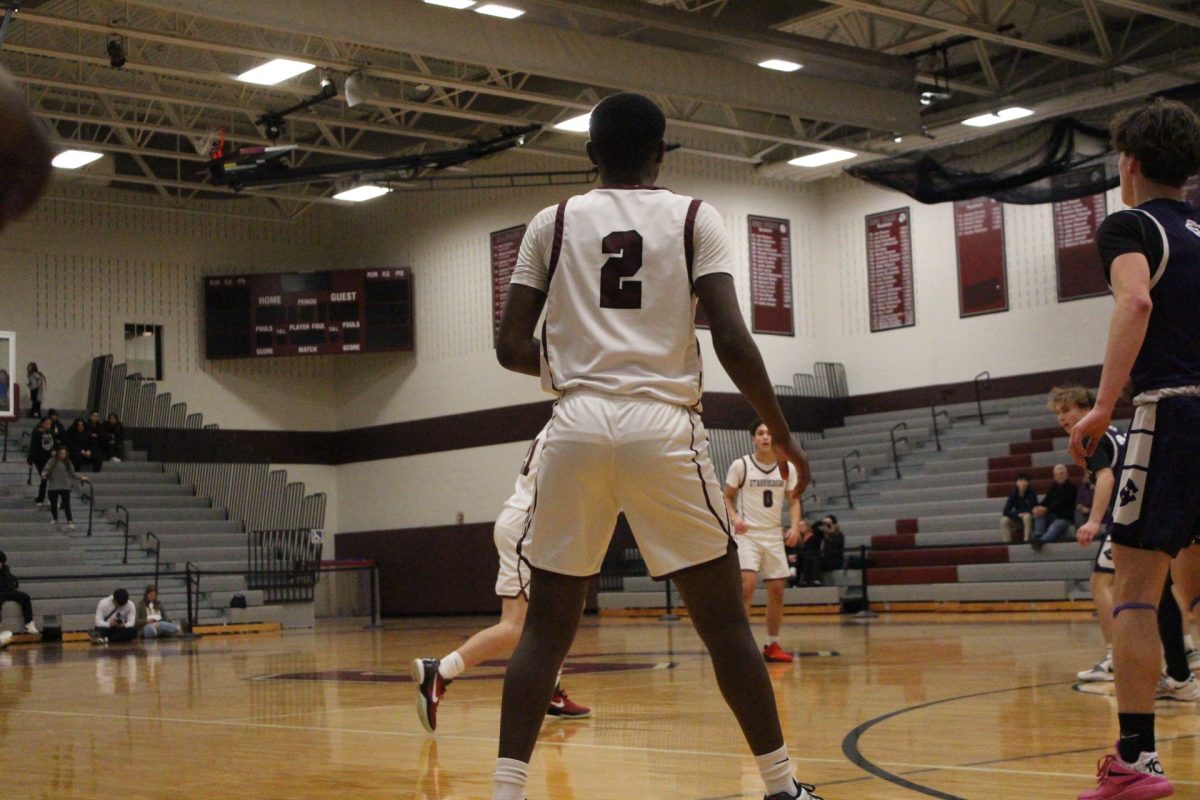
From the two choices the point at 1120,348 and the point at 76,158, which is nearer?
the point at 1120,348

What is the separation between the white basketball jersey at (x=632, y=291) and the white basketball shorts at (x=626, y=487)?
0.08 m

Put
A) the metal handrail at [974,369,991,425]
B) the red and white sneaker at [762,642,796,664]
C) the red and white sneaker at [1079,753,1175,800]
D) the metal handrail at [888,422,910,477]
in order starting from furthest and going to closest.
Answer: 1. the metal handrail at [974,369,991,425]
2. the metal handrail at [888,422,910,477]
3. the red and white sneaker at [762,642,796,664]
4. the red and white sneaker at [1079,753,1175,800]

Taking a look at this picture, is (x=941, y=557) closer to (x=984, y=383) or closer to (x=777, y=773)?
(x=984, y=383)

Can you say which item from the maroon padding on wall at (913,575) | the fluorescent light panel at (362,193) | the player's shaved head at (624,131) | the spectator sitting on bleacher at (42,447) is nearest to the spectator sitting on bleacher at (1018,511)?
the maroon padding on wall at (913,575)

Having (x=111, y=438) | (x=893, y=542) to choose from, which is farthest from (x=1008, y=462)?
(x=111, y=438)

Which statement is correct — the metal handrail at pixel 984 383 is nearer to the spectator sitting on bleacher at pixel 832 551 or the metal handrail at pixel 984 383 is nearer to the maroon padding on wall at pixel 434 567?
the spectator sitting on bleacher at pixel 832 551

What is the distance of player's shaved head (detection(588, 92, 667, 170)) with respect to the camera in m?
4.21

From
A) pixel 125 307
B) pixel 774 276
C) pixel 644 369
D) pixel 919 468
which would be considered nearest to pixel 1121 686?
pixel 644 369

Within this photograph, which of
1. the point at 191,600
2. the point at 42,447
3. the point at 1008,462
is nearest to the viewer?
the point at 1008,462

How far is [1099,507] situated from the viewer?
8758mm

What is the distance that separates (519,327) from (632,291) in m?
0.37

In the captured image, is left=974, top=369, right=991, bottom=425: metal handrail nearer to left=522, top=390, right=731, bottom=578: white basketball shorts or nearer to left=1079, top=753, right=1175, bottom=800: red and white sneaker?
left=1079, top=753, right=1175, bottom=800: red and white sneaker

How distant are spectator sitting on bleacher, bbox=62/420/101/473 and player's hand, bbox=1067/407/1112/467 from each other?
24694 mm

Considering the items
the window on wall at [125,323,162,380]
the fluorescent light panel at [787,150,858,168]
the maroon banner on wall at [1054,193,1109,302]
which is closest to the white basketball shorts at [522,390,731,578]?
the maroon banner on wall at [1054,193,1109,302]
